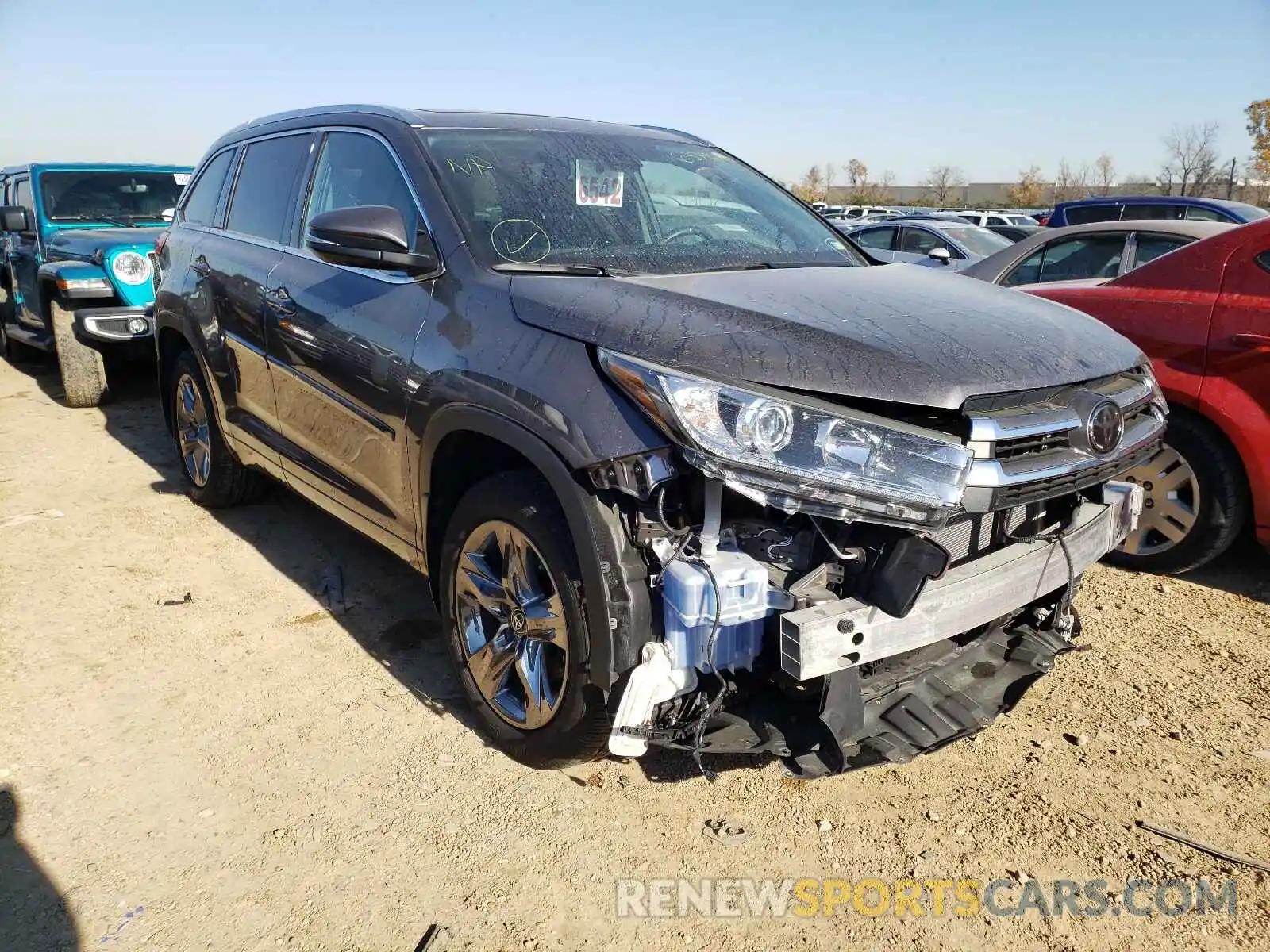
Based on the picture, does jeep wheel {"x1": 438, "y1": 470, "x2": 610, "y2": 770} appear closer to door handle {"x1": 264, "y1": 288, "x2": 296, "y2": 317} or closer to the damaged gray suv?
the damaged gray suv

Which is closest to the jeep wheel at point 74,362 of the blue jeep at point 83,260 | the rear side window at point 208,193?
the blue jeep at point 83,260

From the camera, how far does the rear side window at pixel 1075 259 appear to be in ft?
20.5

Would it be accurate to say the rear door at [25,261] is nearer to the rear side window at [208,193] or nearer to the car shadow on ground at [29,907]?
the rear side window at [208,193]

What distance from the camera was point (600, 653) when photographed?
237cm

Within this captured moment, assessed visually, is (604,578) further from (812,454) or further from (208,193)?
(208,193)

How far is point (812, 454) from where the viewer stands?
7.09ft

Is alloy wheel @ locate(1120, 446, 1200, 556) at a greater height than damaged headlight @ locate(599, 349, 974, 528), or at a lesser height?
lesser

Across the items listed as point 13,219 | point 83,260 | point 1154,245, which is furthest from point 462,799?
point 13,219

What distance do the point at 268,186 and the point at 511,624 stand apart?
8.39 feet

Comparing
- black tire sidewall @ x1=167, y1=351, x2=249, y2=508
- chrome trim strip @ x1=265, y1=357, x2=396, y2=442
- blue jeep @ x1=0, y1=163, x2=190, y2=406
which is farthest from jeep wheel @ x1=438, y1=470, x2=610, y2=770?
blue jeep @ x1=0, y1=163, x2=190, y2=406

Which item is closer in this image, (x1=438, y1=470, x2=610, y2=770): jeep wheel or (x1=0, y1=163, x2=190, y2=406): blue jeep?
(x1=438, y1=470, x2=610, y2=770): jeep wheel

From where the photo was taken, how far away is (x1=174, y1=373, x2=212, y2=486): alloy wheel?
5.05 meters

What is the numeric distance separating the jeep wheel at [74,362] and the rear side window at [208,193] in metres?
3.25

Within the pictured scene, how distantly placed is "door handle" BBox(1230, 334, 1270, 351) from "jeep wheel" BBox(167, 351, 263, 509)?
4.70 m
